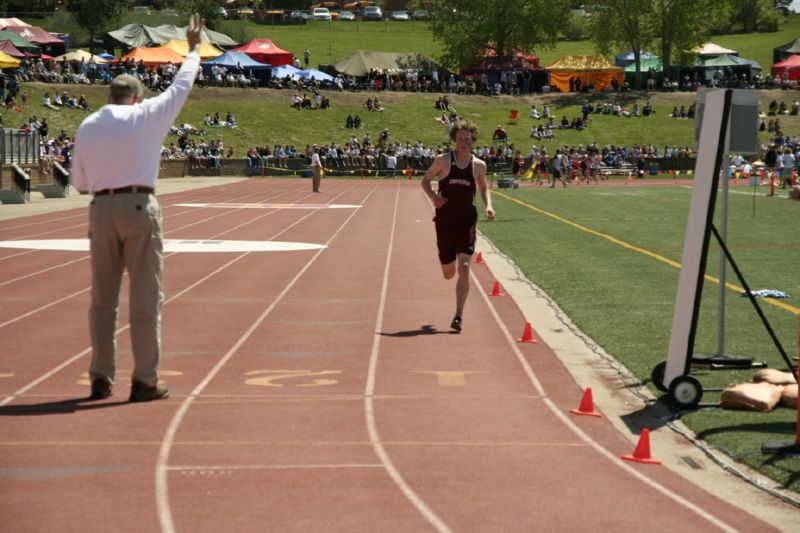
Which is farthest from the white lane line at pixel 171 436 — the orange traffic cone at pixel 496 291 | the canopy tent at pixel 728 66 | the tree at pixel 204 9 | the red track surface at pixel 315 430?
the tree at pixel 204 9

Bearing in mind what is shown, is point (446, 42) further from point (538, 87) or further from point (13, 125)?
point (13, 125)

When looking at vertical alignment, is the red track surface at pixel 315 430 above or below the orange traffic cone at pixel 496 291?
above

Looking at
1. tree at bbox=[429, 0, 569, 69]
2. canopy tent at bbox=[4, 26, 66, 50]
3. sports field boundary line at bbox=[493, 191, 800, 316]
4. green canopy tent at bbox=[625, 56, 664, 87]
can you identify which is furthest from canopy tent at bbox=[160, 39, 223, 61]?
sports field boundary line at bbox=[493, 191, 800, 316]

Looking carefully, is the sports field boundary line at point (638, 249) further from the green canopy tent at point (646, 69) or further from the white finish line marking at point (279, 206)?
the green canopy tent at point (646, 69)

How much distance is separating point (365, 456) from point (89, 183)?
2695 millimetres

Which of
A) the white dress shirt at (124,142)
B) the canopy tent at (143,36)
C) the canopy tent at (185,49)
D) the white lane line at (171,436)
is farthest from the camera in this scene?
the canopy tent at (143,36)

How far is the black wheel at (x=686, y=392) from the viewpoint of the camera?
904 cm

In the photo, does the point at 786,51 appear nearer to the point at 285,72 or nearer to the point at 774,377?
the point at 285,72

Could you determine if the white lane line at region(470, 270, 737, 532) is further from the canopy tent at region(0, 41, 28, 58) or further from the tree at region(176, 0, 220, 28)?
the tree at region(176, 0, 220, 28)

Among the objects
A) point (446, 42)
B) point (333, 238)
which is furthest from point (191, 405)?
point (446, 42)

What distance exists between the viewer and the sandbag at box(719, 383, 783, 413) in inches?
353

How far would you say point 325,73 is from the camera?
287ft

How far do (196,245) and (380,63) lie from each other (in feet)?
229

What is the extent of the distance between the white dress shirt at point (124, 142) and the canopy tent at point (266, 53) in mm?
76643
